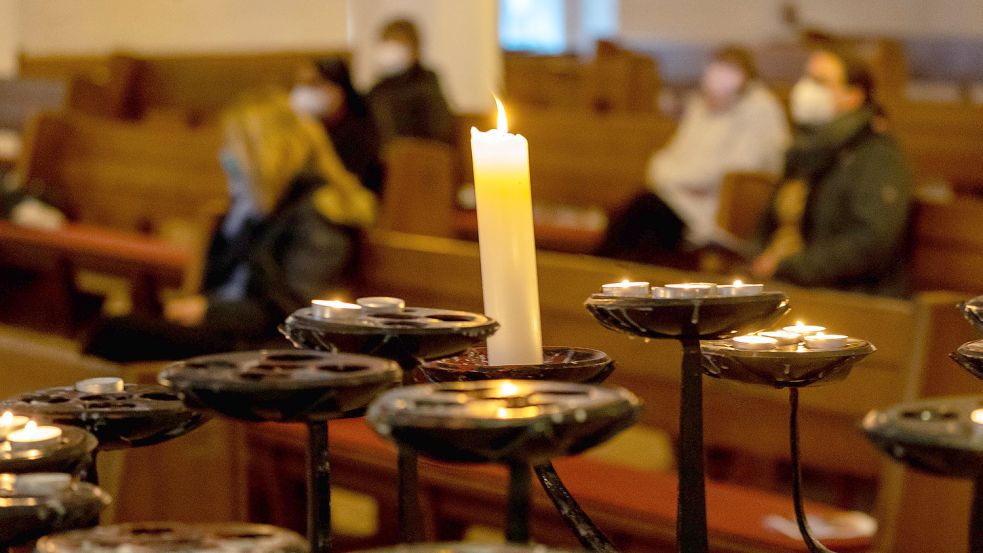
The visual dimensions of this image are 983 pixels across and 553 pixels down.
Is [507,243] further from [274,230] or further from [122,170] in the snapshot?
[122,170]

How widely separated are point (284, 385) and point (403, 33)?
757 centimetres

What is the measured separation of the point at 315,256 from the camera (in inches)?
185

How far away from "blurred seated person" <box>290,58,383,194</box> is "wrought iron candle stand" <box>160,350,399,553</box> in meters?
5.60

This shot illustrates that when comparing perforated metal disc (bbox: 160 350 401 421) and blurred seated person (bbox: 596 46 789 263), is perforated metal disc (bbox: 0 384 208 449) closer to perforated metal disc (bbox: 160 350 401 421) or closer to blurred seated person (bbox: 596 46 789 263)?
perforated metal disc (bbox: 160 350 401 421)

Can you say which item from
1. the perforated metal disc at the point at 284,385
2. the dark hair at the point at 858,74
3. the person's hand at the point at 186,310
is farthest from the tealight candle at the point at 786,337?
the dark hair at the point at 858,74

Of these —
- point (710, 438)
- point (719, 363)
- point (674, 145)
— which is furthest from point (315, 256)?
point (719, 363)

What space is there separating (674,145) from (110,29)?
27.0ft

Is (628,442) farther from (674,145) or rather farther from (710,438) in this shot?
(710,438)

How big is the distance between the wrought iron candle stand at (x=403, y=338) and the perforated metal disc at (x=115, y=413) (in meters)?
0.11

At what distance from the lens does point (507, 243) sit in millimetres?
1050

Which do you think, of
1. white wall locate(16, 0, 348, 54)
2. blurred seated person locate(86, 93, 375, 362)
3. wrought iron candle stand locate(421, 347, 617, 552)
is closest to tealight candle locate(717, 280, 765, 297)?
wrought iron candle stand locate(421, 347, 617, 552)

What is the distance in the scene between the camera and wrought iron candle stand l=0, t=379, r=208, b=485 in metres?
1.04

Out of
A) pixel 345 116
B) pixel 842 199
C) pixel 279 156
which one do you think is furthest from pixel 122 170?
pixel 842 199

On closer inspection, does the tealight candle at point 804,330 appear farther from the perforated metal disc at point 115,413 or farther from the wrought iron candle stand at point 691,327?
the perforated metal disc at point 115,413
